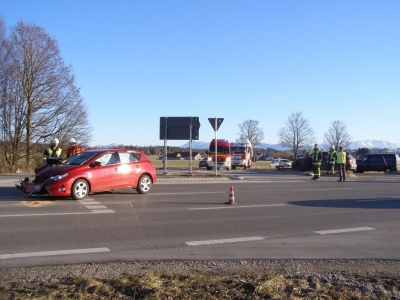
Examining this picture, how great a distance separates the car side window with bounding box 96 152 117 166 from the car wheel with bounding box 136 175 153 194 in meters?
1.27

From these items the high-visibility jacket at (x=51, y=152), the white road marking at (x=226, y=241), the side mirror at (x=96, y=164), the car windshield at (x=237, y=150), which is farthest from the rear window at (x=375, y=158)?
the white road marking at (x=226, y=241)

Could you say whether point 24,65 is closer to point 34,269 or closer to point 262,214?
point 262,214

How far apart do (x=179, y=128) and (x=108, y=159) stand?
34.7 ft

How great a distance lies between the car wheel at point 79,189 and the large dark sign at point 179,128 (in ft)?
37.9

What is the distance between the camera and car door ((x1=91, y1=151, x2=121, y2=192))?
13234 mm

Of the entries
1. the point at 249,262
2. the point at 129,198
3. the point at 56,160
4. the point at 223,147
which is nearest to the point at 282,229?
the point at 249,262

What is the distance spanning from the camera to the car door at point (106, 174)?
13.2 metres

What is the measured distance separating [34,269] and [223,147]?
34.2 meters

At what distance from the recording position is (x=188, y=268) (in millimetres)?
6039

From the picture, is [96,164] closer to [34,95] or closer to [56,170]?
[56,170]

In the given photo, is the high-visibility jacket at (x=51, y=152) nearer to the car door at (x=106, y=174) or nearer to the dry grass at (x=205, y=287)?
the car door at (x=106, y=174)

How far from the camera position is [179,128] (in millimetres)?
24203

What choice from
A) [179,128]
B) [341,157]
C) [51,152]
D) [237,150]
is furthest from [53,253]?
[237,150]

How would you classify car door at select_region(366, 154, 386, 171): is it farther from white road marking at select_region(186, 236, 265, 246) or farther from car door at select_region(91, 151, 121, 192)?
white road marking at select_region(186, 236, 265, 246)
